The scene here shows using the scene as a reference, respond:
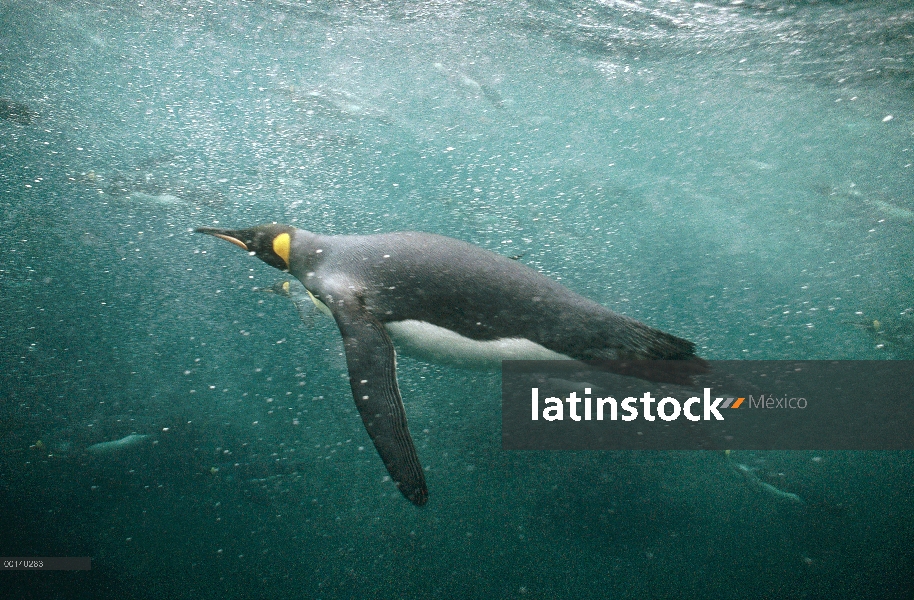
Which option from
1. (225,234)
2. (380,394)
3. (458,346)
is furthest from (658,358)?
(225,234)

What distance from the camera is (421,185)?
1189 cm

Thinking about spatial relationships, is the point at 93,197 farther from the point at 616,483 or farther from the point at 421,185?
the point at 616,483

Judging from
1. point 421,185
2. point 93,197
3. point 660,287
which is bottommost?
point 660,287

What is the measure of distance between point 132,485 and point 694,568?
5.63 metres

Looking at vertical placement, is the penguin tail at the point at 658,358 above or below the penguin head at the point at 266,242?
below

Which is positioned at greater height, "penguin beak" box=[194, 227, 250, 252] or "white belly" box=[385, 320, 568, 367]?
"penguin beak" box=[194, 227, 250, 252]

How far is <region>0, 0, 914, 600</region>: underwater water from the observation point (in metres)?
4.66

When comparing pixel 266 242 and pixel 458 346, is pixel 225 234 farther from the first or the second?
pixel 458 346

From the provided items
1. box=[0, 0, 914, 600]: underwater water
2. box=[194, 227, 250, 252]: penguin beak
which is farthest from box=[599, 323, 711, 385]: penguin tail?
box=[0, 0, 914, 600]: underwater water

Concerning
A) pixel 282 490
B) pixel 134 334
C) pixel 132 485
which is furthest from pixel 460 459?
pixel 134 334

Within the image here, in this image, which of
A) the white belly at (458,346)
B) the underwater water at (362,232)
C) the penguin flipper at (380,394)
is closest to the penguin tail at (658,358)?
the white belly at (458,346)

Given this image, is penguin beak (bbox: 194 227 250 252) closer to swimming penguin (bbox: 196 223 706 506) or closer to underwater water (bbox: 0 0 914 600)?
swimming penguin (bbox: 196 223 706 506)

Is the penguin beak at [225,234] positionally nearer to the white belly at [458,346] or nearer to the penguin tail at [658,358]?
the white belly at [458,346]

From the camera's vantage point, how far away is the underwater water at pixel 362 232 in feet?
15.3
